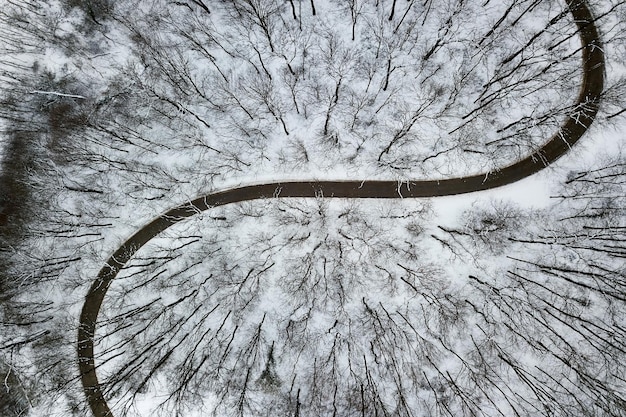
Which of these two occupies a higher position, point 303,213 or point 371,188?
point 371,188

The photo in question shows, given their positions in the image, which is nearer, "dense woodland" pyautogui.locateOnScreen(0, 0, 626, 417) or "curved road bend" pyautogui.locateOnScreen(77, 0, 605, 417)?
"dense woodland" pyautogui.locateOnScreen(0, 0, 626, 417)

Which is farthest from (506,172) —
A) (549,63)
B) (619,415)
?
(619,415)

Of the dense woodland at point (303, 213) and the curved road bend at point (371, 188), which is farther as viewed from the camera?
the curved road bend at point (371, 188)

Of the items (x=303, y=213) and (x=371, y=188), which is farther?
(x=371, y=188)
